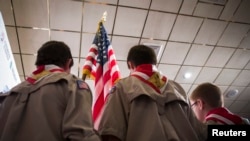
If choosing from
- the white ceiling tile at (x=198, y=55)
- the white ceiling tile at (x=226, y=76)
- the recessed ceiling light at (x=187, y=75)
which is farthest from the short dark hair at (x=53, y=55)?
the white ceiling tile at (x=226, y=76)

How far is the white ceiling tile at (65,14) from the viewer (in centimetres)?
357

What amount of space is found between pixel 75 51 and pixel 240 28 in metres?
3.25

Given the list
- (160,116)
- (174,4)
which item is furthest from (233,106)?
(160,116)

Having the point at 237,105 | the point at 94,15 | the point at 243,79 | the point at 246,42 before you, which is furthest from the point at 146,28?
the point at 237,105

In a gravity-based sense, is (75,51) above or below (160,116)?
below

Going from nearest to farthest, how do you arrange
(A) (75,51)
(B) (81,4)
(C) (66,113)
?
(C) (66,113), (B) (81,4), (A) (75,51)

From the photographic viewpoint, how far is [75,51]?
442 centimetres

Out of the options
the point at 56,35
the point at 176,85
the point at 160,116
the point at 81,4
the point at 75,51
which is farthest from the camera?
the point at 75,51

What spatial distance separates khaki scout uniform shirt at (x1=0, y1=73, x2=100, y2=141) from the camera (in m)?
1.19

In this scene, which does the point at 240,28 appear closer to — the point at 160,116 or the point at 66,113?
the point at 160,116

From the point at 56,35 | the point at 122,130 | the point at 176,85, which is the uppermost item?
the point at 176,85

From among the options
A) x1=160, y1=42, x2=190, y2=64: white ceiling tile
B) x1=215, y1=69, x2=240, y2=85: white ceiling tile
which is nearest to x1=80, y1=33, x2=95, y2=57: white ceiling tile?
x1=160, y1=42, x2=190, y2=64: white ceiling tile

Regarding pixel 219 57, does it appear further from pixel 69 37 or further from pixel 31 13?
pixel 31 13

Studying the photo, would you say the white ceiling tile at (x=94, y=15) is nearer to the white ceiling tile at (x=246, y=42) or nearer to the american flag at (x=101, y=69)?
the american flag at (x=101, y=69)
